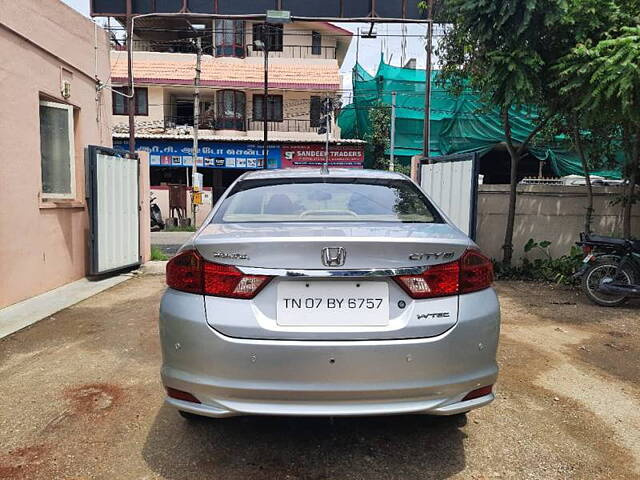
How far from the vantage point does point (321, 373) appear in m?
2.10

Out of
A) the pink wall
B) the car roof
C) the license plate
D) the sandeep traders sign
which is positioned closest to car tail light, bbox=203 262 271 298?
the license plate

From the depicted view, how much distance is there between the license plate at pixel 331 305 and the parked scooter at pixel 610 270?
497 centimetres

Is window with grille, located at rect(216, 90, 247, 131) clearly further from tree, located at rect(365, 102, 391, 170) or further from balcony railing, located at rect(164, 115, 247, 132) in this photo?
tree, located at rect(365, 102, 391, 170)

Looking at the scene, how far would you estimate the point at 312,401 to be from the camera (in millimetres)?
2129

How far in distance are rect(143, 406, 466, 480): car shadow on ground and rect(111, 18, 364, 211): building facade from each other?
19788 mm

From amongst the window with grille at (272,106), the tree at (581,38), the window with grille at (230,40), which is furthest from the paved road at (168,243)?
the window with grille at (230,40)

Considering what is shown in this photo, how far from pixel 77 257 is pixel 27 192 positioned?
1435 millimetres

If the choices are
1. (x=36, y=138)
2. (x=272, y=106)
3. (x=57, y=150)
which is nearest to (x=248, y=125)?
(x=272, y=106)

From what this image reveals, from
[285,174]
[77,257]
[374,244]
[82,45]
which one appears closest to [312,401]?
[374,244]

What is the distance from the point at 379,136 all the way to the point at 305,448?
23.2 m

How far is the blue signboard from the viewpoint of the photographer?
22.0 meters

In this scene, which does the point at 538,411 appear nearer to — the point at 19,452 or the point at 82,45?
the point at 19,452

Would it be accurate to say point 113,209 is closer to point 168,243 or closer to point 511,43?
point 511,43

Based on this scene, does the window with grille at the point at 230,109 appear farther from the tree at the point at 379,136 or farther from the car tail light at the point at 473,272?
the car tail light at the point at 473,272
